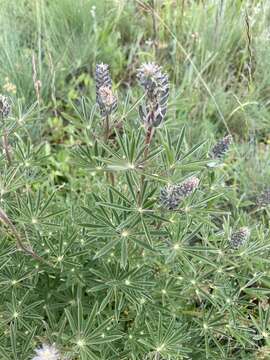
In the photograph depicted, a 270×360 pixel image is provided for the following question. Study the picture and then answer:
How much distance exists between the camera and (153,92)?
1.19 meters

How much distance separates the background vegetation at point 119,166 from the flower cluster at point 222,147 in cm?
4

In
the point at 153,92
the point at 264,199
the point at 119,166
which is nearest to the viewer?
the point at 153,92

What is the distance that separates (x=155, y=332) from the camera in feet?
5.42

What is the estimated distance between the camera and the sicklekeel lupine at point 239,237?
1591mm

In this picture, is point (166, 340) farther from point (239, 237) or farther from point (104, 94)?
point (104, 94)

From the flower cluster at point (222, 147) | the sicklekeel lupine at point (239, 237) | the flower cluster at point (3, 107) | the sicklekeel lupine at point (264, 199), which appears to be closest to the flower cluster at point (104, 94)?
the flower cluster at point (3, 107)

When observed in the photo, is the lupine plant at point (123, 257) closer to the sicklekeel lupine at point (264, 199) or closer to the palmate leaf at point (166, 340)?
the palmate leaf at point (166, 340)

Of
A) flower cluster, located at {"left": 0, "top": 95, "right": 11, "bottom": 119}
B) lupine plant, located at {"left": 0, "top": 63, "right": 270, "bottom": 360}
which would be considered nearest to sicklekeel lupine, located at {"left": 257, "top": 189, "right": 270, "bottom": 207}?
lupine plant, located at {"left": 0, "top": 63, "right": 270, "bottom": 360}

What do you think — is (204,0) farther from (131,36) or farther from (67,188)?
(67,188)

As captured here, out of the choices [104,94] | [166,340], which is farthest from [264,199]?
[104,94]

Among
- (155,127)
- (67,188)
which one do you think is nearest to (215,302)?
(155,127)

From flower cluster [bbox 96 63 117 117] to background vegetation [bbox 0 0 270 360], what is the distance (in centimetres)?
10

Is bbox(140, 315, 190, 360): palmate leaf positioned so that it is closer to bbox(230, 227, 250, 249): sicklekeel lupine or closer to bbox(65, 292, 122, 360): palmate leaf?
bbox(65, 292, 122, 360): palmate leaf

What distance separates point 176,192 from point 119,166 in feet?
0.64
